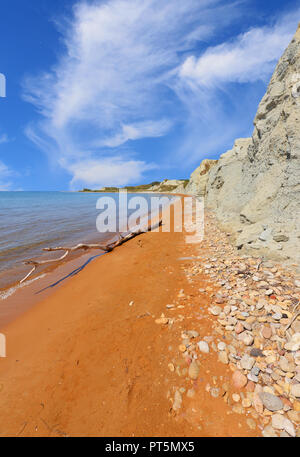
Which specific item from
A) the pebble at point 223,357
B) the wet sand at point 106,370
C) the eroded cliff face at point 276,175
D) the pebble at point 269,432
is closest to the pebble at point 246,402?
the wet sand at point 106,370

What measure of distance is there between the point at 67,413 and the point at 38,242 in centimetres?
1144

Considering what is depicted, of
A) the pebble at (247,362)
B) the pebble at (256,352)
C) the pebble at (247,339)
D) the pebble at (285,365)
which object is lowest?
the pebble at (247,362)

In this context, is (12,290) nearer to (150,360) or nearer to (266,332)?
(150,360)

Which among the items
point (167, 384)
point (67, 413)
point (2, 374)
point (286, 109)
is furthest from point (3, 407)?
point (286, 109)

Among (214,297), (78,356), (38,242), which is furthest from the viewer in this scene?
(38,242)

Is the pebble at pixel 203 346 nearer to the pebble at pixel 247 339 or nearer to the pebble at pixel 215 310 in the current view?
the pebble at pixel 247 339

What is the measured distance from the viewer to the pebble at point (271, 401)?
223cm

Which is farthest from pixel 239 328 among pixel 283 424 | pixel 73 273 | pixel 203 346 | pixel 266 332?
pixel 73 273

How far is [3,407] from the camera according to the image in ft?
9.05

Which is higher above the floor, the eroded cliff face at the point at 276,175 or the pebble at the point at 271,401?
the eroded cliff face at the point at 276,175

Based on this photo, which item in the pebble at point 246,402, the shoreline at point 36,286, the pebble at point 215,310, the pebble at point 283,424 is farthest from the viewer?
the shoreline at point 36,286

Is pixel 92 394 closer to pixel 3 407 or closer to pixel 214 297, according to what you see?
pixel 3 407

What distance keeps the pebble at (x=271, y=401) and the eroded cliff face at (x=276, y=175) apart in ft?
11.9

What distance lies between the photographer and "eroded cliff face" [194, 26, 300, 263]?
5.59 metres
